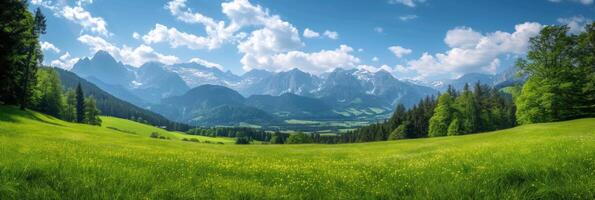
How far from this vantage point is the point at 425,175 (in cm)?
1057

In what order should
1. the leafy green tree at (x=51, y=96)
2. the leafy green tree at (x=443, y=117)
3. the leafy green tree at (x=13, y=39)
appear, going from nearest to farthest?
the leafy green tree at (x=13, y=39), the leafy green tree at (x=443, y=117), the leafy green tree at (x=51, y=96)

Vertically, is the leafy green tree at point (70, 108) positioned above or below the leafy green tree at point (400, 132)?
above

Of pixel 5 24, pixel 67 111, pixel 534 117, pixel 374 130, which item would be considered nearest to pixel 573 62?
pixel 534 117

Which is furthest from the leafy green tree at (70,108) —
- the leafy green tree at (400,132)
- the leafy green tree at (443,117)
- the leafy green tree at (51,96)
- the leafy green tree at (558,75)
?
the leafy green tree at (558,75)

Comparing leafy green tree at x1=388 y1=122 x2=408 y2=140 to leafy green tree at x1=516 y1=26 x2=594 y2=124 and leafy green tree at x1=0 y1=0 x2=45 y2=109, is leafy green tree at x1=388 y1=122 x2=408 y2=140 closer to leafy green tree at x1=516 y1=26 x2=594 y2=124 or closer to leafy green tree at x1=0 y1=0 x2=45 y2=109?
leafy green tree at x1=516 y1=26 x2=594 y2=124

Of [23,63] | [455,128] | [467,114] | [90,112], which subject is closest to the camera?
[23,63]

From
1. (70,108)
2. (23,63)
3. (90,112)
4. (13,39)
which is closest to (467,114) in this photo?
(13,39)

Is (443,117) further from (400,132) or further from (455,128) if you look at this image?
(400,132)

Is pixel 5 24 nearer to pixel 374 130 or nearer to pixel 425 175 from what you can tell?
pixel 425 175

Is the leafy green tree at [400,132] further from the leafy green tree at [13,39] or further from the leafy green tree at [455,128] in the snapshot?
the leafy green tree at [13,39]

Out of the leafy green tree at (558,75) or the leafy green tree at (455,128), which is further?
Result: the leafy green tree at (455,128)

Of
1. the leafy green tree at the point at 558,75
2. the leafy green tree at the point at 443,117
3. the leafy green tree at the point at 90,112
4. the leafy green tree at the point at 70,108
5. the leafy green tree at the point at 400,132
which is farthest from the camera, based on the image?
the leafy green tree at the point at 90,112

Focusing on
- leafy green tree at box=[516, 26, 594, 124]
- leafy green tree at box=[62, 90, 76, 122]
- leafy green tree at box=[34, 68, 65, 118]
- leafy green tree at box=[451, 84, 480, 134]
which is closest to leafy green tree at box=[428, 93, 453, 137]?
leafy green tree at box=[451, 84, 480, 134]

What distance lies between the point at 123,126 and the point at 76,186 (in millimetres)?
209855
